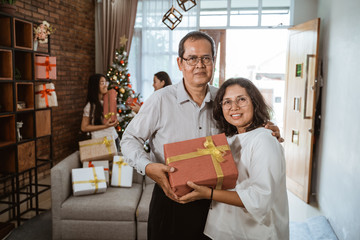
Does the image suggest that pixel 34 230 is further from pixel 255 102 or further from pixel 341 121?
pixel 341 121

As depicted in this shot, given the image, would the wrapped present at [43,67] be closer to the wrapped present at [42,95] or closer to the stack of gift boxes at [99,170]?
the wrapped present at [42,95]

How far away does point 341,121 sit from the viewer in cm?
280

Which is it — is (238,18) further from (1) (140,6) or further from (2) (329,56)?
(2) (329,56)

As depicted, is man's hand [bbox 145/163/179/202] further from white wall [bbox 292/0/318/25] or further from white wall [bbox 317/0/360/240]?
white wall [bbox 292/0/318/25]

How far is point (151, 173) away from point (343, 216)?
7.29 ft

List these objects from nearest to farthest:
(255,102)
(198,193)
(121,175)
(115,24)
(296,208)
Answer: (198,193) < (255,102) < (121,175) < (296,208) < (115,24)

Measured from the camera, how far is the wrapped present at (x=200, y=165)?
3.49 ft

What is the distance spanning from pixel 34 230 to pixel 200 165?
2509 mm

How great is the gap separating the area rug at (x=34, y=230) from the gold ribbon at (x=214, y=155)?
2.27 m

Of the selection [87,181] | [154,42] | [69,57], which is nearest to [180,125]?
[87,181]

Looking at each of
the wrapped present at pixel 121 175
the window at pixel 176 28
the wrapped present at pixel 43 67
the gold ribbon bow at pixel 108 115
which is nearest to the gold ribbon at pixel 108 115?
the gold ribbon bow at pixel 108 115

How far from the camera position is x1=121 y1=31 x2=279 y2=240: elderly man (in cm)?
136

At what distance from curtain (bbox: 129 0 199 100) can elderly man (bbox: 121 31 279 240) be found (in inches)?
152

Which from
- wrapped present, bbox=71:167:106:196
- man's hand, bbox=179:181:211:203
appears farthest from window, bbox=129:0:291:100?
man's hand, bbox=179:181:211:203
